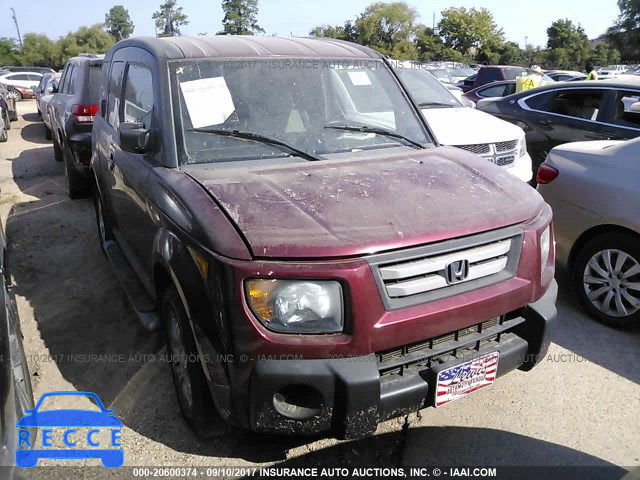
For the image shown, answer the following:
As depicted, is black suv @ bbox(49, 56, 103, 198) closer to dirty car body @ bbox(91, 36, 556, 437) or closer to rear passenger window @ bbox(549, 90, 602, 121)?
dirty car body @ bbox(91, 36, 556, 437)

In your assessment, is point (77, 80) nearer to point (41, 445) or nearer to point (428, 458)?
point (41, 445)

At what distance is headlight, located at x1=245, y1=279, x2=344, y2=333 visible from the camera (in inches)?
83.7

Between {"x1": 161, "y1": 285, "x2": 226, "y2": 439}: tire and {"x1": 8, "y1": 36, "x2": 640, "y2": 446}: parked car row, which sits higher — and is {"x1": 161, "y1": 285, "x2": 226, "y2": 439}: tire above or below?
below

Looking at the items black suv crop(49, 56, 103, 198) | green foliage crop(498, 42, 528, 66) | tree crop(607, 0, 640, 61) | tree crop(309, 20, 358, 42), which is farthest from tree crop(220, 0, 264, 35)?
black suv crop(49, 56, 103, 198)

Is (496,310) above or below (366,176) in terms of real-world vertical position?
below

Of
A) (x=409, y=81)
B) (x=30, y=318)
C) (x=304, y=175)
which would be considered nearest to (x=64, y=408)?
(x=30, y=318)

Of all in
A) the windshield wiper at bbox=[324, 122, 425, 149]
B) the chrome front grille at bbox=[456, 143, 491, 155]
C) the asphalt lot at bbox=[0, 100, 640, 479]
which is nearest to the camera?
the asphalt lot at bbox=[0, 100, 640, 479]

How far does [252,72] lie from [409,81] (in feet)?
15.5

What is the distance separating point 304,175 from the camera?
2.76 m

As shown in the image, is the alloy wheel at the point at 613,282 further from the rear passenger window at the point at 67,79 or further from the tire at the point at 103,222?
the rear passenger window at the point at 67,79

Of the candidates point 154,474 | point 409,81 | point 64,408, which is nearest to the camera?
point 154,474

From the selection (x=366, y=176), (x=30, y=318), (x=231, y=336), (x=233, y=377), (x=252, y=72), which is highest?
(x=252, y=72)

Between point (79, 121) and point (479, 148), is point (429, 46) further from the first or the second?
point (479, 148)

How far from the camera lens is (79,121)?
7410mm
